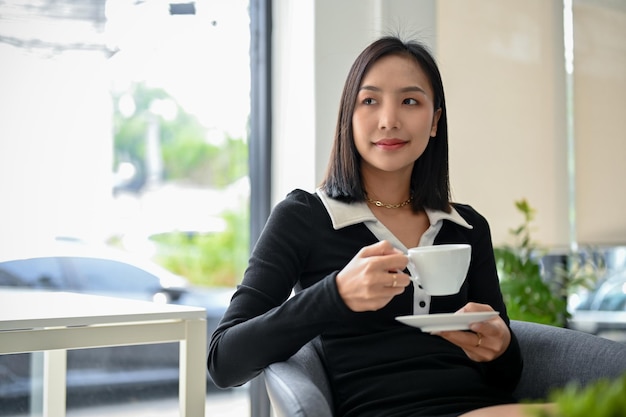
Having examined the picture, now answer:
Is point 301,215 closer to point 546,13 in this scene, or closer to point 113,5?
point 113,5

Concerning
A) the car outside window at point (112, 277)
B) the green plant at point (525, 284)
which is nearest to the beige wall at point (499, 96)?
the green plant at point (525, 284)

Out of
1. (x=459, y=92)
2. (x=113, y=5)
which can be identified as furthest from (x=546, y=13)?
(x=113, y=5)

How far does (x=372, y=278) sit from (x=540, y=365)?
2.03ft

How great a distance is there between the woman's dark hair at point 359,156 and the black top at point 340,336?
7cm

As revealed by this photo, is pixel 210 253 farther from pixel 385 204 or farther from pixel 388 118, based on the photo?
pixel 388 118

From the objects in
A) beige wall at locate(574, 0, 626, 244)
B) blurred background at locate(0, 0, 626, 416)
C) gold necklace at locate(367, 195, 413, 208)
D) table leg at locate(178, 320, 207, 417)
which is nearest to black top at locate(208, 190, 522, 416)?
gold necklace at locate(367, 195, 413, 208)

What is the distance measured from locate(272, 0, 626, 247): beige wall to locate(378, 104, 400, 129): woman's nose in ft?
3.09

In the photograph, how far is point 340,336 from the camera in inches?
61.2

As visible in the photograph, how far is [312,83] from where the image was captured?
2.59 meters

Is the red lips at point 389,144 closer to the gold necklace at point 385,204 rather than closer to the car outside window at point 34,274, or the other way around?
the gold necklace at point 385,204

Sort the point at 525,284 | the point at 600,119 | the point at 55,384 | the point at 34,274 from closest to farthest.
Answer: the point at 55,384 → the point at 34,274 → the point at 525,284 → the point at 600,119

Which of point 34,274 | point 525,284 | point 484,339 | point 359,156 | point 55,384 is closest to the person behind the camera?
point 484,339


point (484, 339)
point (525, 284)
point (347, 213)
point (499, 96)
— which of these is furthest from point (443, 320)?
point (499, 96)

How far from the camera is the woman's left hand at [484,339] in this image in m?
1.49
